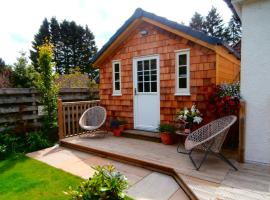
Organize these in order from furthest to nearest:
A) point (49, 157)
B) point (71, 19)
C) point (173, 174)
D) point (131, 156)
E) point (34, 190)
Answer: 1. point (71, 19)
2. point (49, 157)
3. point (131, 156)
4. point (173, 174)
5. point (34, 190)

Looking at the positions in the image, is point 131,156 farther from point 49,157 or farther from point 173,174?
point 49,157

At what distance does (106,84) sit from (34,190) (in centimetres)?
412

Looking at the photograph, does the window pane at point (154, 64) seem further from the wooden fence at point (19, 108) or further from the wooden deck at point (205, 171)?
the wooden fence at point (19, 108)

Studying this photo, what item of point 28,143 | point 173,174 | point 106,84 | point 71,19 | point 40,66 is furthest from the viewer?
point 71,19

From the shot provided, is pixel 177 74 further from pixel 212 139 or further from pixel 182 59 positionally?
pixel 212 139

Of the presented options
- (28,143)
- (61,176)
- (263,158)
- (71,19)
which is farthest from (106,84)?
(71,19)

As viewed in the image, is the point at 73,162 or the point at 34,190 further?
the point at 73,162

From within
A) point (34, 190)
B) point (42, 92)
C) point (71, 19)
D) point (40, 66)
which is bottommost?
point (34, 190)

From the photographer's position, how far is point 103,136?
5980 millimetres

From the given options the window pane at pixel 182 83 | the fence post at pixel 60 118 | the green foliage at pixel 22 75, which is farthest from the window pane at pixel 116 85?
the green foliage at pixel 22 75

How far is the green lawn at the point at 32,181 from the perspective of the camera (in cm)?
300

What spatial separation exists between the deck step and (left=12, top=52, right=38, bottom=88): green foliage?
10.8 ft

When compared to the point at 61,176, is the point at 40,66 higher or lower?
higher

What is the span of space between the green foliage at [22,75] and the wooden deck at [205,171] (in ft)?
8.93
